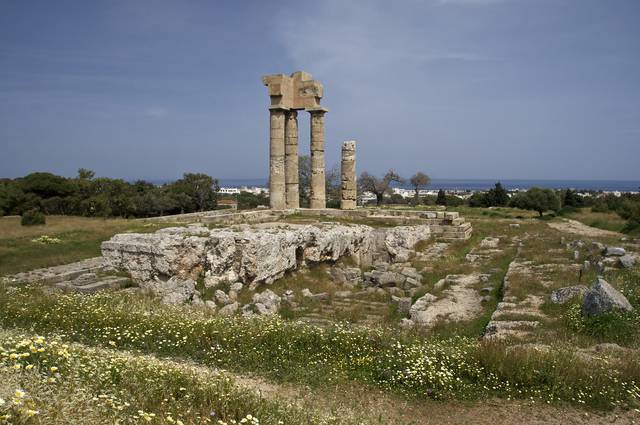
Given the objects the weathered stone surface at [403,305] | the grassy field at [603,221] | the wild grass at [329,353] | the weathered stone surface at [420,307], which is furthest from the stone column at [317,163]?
the wild grass at [329,353]

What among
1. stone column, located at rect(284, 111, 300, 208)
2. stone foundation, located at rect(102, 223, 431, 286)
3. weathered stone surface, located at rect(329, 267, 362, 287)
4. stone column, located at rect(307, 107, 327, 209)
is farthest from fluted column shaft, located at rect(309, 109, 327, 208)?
stone foundation, located at rect(102, 223, 431, 286)

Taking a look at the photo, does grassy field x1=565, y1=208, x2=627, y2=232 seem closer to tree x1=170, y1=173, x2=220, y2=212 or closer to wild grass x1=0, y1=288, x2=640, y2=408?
Answer: wild grass x1=0, y1=288, x2=640, y2=408

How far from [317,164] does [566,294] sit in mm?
19438

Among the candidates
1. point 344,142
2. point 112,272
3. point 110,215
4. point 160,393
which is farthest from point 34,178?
point 160,393

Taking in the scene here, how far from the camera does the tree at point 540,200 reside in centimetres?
4128

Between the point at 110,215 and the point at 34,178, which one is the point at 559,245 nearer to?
the point at 110,215

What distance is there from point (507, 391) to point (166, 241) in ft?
33.0

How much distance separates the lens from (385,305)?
498 inches

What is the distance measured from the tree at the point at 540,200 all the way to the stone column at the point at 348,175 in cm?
1967

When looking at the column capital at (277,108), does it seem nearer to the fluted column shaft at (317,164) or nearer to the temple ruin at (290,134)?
the temple ruin at (290,134)

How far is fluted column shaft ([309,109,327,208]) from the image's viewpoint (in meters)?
Answer: 28.3

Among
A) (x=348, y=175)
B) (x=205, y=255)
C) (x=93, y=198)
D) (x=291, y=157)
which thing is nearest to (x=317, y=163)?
(x=291, y=157)

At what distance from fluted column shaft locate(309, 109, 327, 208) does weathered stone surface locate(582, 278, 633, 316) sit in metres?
20.0

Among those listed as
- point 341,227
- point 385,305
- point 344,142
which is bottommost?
point 385,305
